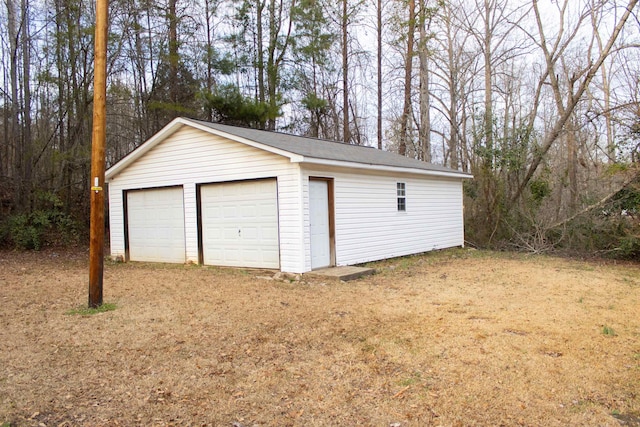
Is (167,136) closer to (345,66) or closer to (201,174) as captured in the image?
(201,174)

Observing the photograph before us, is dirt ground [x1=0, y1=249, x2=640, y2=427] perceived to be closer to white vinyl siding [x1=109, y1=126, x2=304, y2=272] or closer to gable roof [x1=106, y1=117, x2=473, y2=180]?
white vinyl siding [x1=109, y1=126, x2=304, y2=272]

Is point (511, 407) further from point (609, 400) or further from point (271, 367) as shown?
point (271, 367)

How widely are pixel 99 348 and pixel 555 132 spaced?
15049 millimetres

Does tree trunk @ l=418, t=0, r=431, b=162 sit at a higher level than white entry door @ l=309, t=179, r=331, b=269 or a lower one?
higher

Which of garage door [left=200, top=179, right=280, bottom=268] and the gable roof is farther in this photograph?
garage door [left=200, top=179, right=280, bottom=268]

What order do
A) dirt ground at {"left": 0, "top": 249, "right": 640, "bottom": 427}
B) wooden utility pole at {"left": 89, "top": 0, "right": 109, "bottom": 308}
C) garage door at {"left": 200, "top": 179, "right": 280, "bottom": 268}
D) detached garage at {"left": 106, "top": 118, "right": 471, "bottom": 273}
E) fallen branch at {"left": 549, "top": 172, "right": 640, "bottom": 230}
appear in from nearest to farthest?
dirt ground at {"left": 0, "top": 249, "right": 640, "bottom": 427}
wooden utility pole at {"left": 89, "top": 0, "right": 109, "bottom": 308}
detached garage at {"left": 106, "top": 118, "right": 471, "bottom": 273}
garage door at {"left": 200, "top": 179, "right": 280, "bottom": 268}
fallen branch at {"left": 549, "top": 172, "right": 640, "bottom": 230}

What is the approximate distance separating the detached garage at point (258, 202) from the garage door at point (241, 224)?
23 millimetres

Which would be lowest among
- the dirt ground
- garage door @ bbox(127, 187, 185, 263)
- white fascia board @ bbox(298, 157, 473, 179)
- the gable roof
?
the dirt ground

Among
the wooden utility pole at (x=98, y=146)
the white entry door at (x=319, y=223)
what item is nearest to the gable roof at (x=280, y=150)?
the white entry door at (x=319, y=223)

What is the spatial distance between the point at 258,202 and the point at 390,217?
3646 millimetres

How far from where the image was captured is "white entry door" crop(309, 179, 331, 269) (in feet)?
31.4

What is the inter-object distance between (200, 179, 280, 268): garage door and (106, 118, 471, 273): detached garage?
0.07 feet

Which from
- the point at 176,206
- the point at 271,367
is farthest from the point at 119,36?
the point at 271,367

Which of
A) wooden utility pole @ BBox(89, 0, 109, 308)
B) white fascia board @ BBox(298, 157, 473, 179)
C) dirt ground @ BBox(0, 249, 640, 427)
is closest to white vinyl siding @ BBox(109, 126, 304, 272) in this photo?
white fascia board @ BBox(298, 157, 473, 179)
